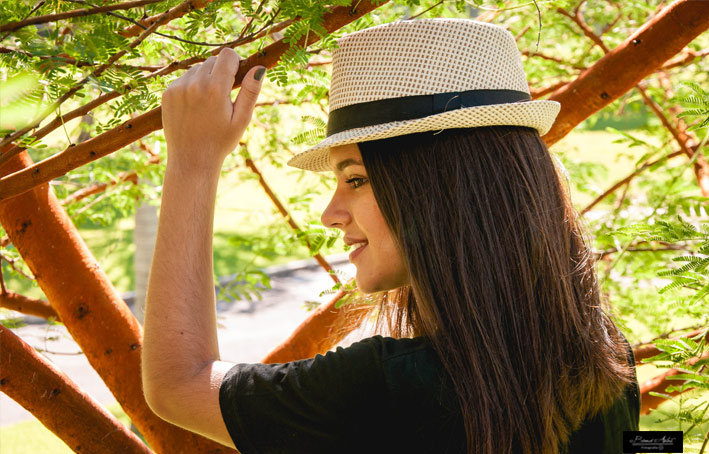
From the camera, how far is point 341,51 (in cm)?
152

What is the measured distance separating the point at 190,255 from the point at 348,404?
0.42 meters

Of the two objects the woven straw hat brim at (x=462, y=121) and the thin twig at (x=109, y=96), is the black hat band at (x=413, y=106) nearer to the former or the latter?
the woven straw hat brim at (x=462, y=121)

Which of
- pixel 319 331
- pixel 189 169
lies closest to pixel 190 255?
pixel 189 169

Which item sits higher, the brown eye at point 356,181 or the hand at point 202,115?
the hand at point 202,115

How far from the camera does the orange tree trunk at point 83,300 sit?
185 centimetres

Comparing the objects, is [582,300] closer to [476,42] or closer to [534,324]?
[534,324]

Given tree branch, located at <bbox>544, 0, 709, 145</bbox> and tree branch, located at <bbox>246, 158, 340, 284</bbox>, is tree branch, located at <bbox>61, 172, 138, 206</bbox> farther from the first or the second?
tree branch, located at <bbox>544, 0, 709, 145</bbox>

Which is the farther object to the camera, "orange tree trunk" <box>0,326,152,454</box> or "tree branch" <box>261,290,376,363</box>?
"tree branch" <box>261,290,376,363</box>

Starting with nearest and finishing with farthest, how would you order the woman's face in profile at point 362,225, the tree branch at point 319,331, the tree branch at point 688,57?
the woman's face in profile at point 362,225, the tree branch at point 319,331, the tree branch at point 688,57

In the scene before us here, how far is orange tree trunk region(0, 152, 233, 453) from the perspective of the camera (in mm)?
1854

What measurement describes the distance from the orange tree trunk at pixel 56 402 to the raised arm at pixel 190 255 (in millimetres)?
559

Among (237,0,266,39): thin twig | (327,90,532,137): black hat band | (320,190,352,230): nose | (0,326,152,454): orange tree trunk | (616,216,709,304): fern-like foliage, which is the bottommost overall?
(0,326,152,454): orange tree trunk

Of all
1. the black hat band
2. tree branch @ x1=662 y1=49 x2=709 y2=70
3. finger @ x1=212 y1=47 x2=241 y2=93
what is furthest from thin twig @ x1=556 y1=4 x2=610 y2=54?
finger @ x1=212 y1=47 x2=241 y2=93

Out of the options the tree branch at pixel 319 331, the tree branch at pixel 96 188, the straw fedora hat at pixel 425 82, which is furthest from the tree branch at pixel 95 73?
the tree branch at pixel 96 188
